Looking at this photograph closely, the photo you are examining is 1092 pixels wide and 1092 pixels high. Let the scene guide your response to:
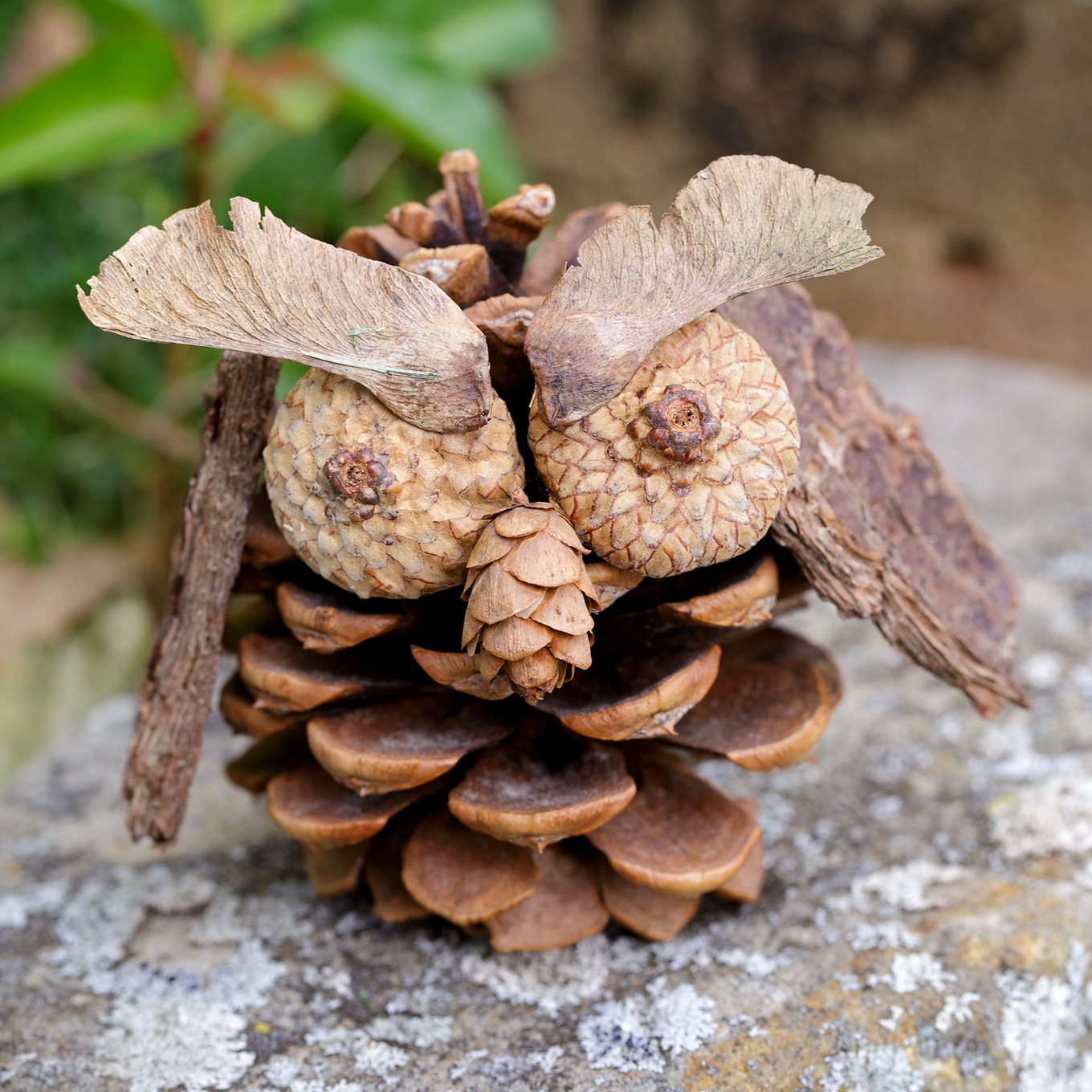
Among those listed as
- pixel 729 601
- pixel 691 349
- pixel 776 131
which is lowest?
pixel 729 601

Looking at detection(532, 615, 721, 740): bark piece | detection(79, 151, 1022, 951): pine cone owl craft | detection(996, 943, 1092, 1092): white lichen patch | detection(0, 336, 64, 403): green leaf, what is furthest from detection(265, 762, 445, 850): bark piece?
detection(0, 336, 64, 403): green leaf

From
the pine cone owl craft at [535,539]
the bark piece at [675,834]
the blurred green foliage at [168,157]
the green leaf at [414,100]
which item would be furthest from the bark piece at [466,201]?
the green leaf at [414,100]

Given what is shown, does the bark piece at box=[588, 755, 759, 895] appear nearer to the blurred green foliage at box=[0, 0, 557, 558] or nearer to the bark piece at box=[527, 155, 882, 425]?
the bark piece at box=[527, 155, 882, 425]

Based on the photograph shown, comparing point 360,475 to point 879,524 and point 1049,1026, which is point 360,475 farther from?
point 1049,1026

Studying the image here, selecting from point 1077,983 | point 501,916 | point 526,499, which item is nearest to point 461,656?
point 526,499

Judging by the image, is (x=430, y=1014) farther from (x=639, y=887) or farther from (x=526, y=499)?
(x=526, y=499)

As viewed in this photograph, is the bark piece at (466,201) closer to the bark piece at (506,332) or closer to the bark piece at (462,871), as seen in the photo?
the bark piece at (506,332)
